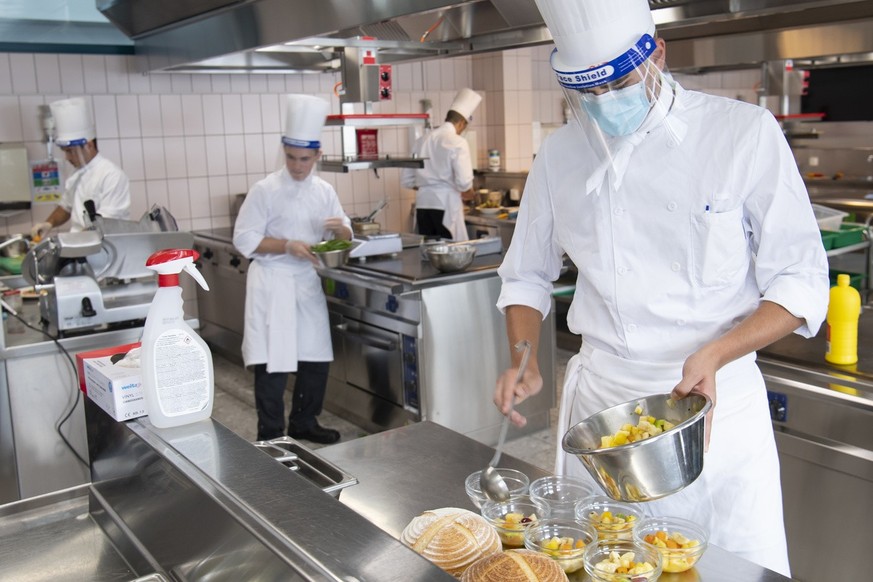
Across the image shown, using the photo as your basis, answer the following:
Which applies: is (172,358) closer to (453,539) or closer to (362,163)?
(453,539)

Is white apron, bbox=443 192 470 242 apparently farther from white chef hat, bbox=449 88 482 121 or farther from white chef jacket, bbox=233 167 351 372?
white chef jacket, bbox=233 167 351 372

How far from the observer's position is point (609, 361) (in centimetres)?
188

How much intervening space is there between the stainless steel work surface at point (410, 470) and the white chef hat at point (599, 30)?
826mm

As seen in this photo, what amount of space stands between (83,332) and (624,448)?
261 cm

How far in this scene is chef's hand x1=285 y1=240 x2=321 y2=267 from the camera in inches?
161

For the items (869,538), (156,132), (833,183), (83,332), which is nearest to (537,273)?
(869,538)

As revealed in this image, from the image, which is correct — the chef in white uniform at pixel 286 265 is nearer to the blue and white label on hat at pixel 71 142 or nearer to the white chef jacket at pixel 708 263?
the blue and white label on hat at pixel 71 142

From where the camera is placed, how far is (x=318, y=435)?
4.42 metres

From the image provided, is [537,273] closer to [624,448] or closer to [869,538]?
[624,448]

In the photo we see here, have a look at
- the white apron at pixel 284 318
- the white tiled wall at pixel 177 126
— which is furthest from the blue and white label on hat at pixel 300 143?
the white tiled wall at pixel 177 126

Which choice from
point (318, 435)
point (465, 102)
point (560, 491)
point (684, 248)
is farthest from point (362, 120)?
point (560, 491)

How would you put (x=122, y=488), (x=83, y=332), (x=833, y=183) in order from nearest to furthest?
(x=122, y=488), (x=83, y=332), (x=833, y=183)

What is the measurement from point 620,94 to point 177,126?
506 centimetres

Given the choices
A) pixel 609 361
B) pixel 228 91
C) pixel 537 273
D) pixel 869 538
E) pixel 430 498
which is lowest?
pixel 869 538
